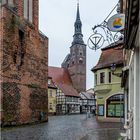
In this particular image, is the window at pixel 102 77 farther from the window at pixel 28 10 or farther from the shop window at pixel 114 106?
the window at pixel 28 10

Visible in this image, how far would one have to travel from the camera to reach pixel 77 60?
90188 mm

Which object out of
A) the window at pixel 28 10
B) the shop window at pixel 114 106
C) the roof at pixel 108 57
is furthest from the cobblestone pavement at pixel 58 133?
the roof at pixel 108 57

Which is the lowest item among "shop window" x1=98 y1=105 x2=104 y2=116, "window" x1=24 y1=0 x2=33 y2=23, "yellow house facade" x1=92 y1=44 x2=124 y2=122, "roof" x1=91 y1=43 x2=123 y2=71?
"shop window" x1=98 y1=105 x2=104 y2=116

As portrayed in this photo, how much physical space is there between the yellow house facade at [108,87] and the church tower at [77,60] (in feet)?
174

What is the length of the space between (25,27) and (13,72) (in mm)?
3640

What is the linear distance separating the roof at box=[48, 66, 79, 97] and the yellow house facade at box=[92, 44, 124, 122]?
33.6 m

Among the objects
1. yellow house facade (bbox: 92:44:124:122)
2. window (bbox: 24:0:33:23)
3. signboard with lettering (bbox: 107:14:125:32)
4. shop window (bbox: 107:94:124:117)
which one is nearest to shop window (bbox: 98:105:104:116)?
yellow house facade (bbox: 92:44:124:122)

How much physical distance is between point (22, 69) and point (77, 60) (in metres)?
68.1

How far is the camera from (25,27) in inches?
897

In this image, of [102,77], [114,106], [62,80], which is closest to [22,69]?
[102,77]

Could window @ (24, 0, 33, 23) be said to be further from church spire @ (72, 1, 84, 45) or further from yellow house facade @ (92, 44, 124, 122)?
church spire @ (72, 1, 84, 45)

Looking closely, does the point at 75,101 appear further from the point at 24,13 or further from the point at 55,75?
the point at 24,13

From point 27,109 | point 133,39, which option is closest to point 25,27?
point 27,109

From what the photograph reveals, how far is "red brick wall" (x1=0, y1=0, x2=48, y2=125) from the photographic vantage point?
65.3 ft
